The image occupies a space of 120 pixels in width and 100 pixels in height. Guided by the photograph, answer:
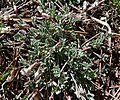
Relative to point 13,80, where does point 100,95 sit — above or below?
below

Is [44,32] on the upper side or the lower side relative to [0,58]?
upper

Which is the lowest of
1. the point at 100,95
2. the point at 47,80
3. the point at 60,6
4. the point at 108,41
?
the point at 100,95

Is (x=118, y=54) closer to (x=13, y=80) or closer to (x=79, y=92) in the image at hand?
(x=79, y=92)

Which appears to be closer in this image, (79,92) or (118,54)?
(79,92)

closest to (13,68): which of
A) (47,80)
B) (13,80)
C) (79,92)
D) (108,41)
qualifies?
(13,80)

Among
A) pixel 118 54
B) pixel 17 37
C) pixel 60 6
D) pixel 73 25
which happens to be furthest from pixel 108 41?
pixel 17 37

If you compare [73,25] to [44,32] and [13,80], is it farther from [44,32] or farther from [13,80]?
[13,80]
